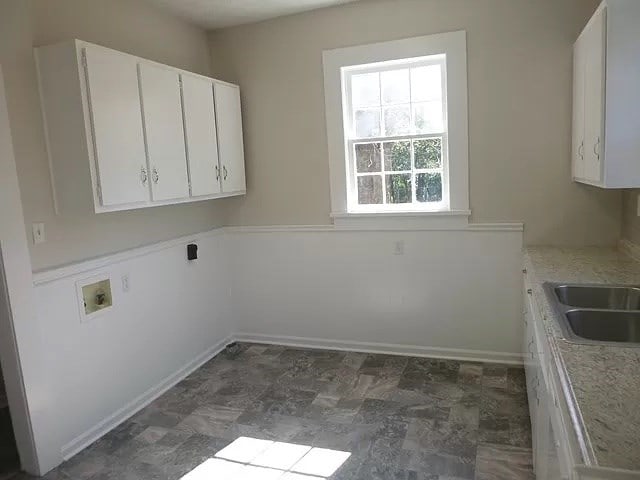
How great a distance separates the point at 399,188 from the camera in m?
3.71

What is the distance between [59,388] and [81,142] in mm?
1366

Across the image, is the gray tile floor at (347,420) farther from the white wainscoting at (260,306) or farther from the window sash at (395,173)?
the window sash at (395,173)

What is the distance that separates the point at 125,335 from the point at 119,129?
1341 millimetres

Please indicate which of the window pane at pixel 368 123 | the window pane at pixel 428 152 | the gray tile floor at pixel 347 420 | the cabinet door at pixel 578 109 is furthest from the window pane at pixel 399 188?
the gray tile floor at pixel 347 420

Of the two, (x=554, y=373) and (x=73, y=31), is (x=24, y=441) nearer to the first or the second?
(x=73, y=31)

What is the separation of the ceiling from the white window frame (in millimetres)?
384

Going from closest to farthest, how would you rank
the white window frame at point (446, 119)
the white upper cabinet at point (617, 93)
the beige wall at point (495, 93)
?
the white upper cabinet at point (617, 93) < the beige wall at point (495, 93) < the white window frame at point (446, 119)

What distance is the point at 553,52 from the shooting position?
3148mm

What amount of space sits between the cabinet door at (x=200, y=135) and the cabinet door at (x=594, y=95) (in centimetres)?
245

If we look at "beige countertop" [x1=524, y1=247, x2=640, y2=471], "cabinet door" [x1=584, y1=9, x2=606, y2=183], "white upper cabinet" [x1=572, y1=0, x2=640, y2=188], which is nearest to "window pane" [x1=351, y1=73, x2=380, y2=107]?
"cabinet door" [x1=584, y1=9, x2=606, y2=183]

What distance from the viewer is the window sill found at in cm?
350

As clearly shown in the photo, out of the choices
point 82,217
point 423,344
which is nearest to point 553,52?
point 423,344

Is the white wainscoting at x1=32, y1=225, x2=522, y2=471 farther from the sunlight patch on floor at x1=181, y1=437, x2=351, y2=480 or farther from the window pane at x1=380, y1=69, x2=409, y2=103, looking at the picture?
the window pane at x1=380, y1=69, x2=409, y2=103

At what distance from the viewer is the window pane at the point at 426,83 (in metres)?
3.48
